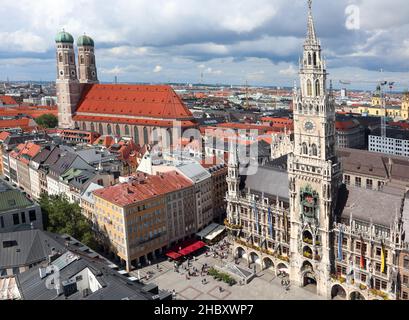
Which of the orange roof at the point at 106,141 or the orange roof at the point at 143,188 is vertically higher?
the orange roof at the point at 106,141

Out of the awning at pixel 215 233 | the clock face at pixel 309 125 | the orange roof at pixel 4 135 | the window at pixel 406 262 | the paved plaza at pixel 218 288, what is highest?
the clock face at pixel 309 125

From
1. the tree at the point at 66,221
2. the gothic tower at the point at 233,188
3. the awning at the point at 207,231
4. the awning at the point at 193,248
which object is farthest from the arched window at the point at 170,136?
the tree at the point at 66,221

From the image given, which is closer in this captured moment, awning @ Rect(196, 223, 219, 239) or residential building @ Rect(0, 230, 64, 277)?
residential building @ Rect(0, 230, 64, 277)

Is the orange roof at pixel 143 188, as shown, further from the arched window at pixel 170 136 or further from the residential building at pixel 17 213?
the arched window at pixel 170 136

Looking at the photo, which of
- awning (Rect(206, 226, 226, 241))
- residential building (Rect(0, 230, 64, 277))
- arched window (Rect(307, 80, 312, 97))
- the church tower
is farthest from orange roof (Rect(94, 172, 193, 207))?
arched window (Rect(307, 80, 312, 97))

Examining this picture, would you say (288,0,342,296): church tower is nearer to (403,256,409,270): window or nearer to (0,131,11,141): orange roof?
(403,256,409,270): window

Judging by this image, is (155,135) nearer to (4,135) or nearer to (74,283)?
(4,135)

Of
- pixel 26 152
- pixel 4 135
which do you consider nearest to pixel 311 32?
pixel 26 152
